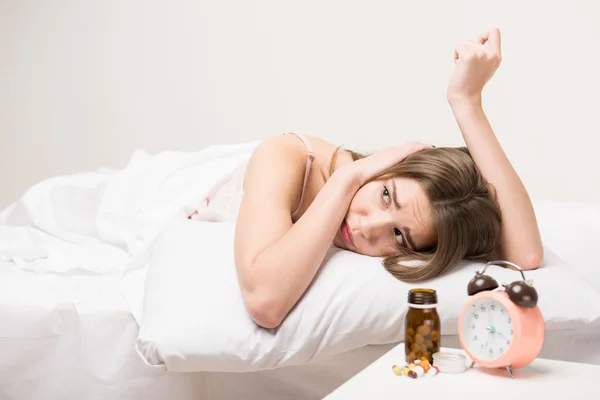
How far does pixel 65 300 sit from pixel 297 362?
1.82ft

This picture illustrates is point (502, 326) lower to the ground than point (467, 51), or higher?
lower

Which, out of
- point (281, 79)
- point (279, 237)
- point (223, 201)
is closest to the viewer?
point (279, 237)

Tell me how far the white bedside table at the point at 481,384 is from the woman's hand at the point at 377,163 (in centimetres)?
55

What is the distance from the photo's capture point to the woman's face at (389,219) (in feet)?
4.91

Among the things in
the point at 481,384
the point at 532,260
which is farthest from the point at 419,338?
the point at 532,260

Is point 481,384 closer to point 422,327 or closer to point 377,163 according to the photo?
point 422,327

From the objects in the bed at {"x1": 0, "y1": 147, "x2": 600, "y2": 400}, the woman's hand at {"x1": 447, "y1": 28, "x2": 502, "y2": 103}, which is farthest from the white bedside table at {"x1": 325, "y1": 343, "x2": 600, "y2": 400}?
the woman's hand at {"x1": 447, "y1": 28, "x2": 502, "y2": 103}

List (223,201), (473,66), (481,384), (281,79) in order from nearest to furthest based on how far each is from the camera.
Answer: (481,384) < (473,66) < (223,201) < (281,79)

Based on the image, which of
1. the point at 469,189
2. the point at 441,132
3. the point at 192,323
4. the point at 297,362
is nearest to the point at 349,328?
the point at 297,362

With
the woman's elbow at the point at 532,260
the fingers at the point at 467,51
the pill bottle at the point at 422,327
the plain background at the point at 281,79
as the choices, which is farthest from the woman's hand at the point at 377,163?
the plain background at the point at 281,79

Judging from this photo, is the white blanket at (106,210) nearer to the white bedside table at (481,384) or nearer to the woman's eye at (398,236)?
the woman's eye at (398,236)

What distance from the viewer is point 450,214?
149 cm

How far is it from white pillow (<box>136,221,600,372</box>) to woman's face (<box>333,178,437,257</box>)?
2.2 inches

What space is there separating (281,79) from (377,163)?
145cm
